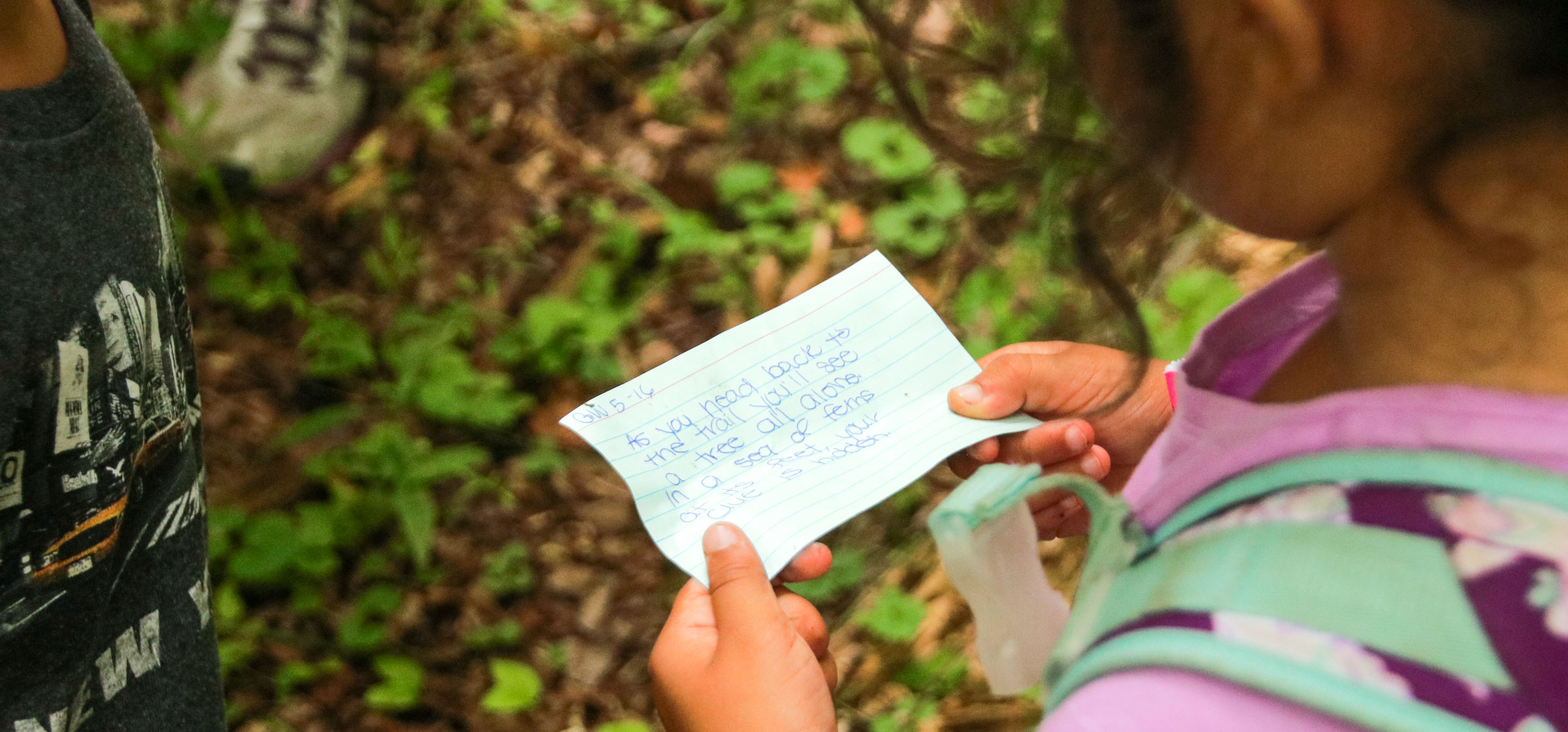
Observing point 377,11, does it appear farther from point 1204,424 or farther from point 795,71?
point 1204,424

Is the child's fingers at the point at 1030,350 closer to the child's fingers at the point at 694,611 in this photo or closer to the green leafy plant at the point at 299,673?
the child's fingers at the point at 694,611

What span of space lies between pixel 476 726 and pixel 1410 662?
1.19 metres

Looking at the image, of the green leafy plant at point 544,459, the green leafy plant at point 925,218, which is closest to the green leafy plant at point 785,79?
the green leafy plant at point 925,218

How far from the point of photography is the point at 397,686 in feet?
4.49

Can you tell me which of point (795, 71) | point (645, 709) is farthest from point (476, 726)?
point (795, 71)

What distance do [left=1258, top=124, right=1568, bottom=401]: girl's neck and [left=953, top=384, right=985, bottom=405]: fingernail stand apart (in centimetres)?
43

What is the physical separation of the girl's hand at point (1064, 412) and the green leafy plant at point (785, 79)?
108 cm

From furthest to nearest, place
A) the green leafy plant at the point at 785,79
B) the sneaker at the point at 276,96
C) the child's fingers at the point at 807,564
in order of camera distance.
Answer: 1. the green leafy plant at the point at 785,79
2. the sneaker at the point at 276,96
3. the child's fingers at the point at 807,564

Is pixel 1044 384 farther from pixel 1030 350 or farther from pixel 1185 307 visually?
pixel 1185 307

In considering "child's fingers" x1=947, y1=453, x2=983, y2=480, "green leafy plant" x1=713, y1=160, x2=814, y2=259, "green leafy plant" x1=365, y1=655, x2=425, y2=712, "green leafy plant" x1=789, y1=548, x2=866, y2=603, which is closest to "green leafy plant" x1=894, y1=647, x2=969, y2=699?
"green leafy plant" x1=789, y1=548, x2=866, y2=603

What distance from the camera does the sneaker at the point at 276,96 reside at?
6.15 ft

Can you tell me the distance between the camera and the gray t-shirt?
729mm

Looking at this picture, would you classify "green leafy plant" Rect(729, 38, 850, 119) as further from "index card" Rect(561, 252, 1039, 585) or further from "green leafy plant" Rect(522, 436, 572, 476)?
"index card" Rect(561, 252, 1039, 585)

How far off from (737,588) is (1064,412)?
1.36 ft
